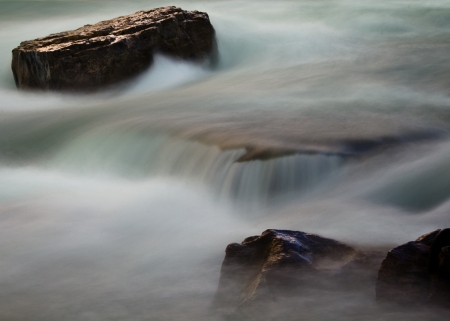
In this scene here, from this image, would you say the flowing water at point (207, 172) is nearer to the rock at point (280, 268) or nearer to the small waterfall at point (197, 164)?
the small waterfall at point (197, 164)

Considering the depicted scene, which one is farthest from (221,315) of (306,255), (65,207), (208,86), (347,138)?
(208,86)

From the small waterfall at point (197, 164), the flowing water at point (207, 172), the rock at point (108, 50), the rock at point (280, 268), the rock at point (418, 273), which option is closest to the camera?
the rock at point (418, 273)

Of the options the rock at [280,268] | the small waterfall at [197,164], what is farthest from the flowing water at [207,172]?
the rock at [280,268]

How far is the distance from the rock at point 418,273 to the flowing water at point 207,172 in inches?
4.0

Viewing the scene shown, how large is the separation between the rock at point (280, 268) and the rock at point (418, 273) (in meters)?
0.17

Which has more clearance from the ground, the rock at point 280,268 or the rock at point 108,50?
the rock at point 108,50

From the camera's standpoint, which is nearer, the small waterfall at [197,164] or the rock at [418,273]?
the rock at [418,273]

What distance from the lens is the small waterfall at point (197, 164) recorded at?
211 inches

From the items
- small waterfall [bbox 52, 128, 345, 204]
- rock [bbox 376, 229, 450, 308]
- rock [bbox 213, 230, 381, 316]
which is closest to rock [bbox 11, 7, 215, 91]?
small waterfall [bbox 52, 128, 345, 204]

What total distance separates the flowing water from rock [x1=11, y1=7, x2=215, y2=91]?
0.19 metres

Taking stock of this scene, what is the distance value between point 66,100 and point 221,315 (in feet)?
16.9

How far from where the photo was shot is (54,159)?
6664mm

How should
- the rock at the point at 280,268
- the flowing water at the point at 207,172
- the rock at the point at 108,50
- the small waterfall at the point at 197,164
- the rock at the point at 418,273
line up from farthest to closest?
1. the rock at the point at 108,50
2. the small waterfall at the point at 197,164
3. the flowing water at the point at 207,172
4. the rock at the point at 280,268
5. the rock at the point at 418,273

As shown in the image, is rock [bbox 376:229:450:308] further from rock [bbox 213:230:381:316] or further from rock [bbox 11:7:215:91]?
rock [bbox 11:7:215:91]
